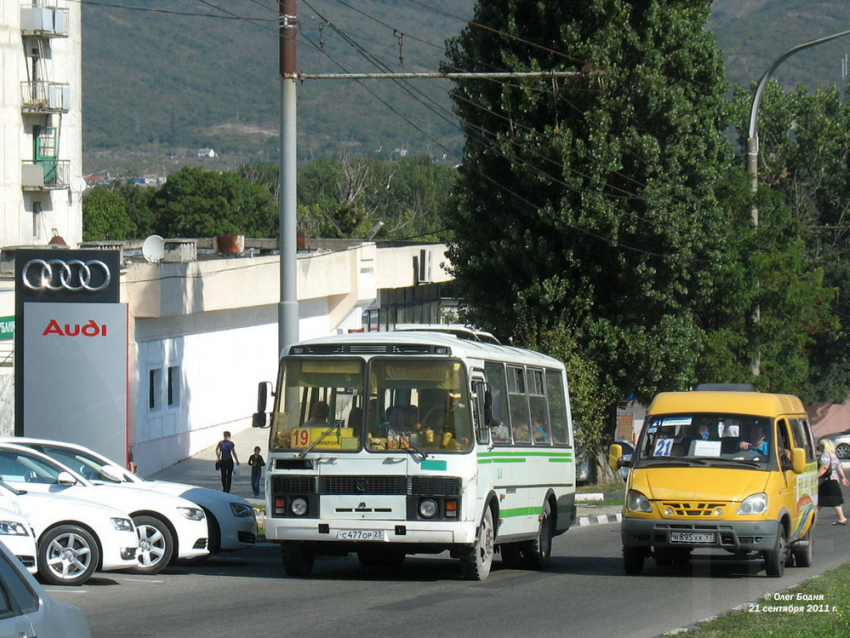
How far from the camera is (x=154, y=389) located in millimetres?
30156

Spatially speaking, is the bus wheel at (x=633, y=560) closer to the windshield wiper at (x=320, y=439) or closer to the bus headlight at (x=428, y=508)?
the bus headlight at (x=428, y=508)

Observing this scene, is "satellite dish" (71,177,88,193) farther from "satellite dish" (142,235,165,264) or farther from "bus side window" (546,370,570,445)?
"bus side window" (546,370,570,445)

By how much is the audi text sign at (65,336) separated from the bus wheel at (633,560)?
850 centimetres

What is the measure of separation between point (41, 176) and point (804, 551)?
46.4 meters

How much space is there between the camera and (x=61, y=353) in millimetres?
18266

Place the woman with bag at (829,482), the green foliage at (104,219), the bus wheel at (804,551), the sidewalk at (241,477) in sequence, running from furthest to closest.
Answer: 1. the green foliage at (104,219)
2. the sidewalk at (241,477)
3. the woman with bag at (829,482)
4. the bus wheel at (804,551)

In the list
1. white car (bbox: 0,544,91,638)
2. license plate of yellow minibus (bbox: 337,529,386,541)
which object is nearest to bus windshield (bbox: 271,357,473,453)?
license plate of yellow minibus (bbox: 337,529,386,541)

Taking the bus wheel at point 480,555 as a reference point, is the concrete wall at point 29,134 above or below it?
above

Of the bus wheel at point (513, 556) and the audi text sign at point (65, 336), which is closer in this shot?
the bus wheel at point (513, 556)

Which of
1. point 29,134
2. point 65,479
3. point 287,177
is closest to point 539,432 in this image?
point 287,177

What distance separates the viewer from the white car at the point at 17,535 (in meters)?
11.3

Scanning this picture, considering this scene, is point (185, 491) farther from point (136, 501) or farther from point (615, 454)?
point (615, 454)

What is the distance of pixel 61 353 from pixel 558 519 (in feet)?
26.3

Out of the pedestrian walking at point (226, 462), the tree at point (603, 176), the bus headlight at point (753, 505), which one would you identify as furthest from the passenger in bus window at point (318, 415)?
the tree at point (603, 176)
